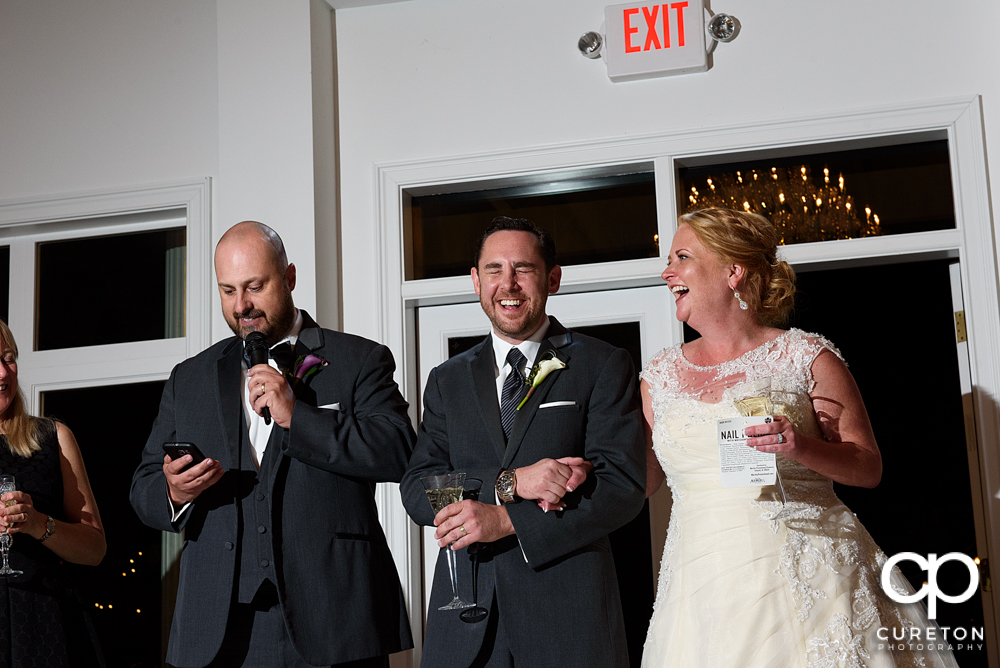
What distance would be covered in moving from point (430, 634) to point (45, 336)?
3283 millimetres

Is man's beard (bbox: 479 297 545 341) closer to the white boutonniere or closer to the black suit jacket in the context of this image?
Result: the white boutonniere

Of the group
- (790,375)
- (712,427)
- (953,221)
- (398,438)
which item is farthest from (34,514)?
Answer: (953,221)

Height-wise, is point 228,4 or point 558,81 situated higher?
point 228,4

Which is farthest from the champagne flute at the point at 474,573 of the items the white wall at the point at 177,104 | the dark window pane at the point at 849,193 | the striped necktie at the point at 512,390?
the dark window pane at the point at 849,193

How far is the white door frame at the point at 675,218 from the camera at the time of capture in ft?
12.5

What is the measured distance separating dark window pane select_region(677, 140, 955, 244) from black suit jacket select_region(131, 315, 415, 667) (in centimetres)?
213

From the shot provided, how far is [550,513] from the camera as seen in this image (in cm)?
229

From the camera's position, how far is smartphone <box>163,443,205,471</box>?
237 cm

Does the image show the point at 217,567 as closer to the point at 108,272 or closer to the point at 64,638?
the point at 64,638

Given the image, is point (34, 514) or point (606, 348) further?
point (34, 514)

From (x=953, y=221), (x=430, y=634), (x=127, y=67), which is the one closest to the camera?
(x=430, y=634)

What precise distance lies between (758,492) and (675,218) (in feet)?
6.36

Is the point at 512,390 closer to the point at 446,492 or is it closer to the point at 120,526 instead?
the point at 446,492

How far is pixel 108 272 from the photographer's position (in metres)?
4.88
